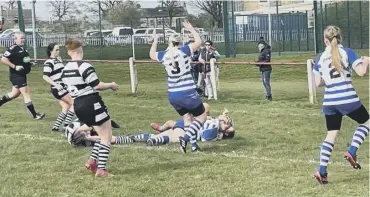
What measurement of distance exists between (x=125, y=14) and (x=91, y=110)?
44.2 meters

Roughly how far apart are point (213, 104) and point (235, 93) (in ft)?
11.3

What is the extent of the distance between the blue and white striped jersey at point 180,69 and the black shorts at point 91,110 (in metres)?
1.80

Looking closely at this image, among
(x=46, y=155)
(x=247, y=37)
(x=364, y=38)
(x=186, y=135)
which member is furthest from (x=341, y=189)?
(x=247, y=37)

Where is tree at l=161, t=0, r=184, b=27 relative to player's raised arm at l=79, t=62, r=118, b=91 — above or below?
above

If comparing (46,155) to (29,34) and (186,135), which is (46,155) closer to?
(186,135)

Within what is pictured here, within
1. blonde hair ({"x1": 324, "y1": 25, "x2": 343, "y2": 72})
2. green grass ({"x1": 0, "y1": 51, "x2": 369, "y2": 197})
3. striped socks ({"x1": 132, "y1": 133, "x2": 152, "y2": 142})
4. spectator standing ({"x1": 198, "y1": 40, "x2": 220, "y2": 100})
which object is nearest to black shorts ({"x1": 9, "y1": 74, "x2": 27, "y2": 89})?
green grass ({"x1": 0, "y1": 51, "x2": 369, "y2": 197})

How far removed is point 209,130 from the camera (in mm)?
11039

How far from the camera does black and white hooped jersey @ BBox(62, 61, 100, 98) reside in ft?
27.2

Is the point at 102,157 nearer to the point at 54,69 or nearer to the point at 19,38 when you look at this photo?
the point at 54,69

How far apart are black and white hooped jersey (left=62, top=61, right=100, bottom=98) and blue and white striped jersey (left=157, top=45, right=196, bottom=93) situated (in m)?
1.85

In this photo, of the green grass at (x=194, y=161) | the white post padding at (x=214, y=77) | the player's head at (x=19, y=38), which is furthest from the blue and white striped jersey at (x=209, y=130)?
the white post padding at (x=214, y=77)

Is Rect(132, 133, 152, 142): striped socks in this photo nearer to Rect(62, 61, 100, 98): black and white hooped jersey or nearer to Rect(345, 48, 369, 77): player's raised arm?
Rect(62, 61, 100, 98): black and white hooped jersey

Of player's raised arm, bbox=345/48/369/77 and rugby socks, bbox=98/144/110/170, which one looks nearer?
player's raised arm, bbox=345/48/369/77

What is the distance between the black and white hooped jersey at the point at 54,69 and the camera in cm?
1205
